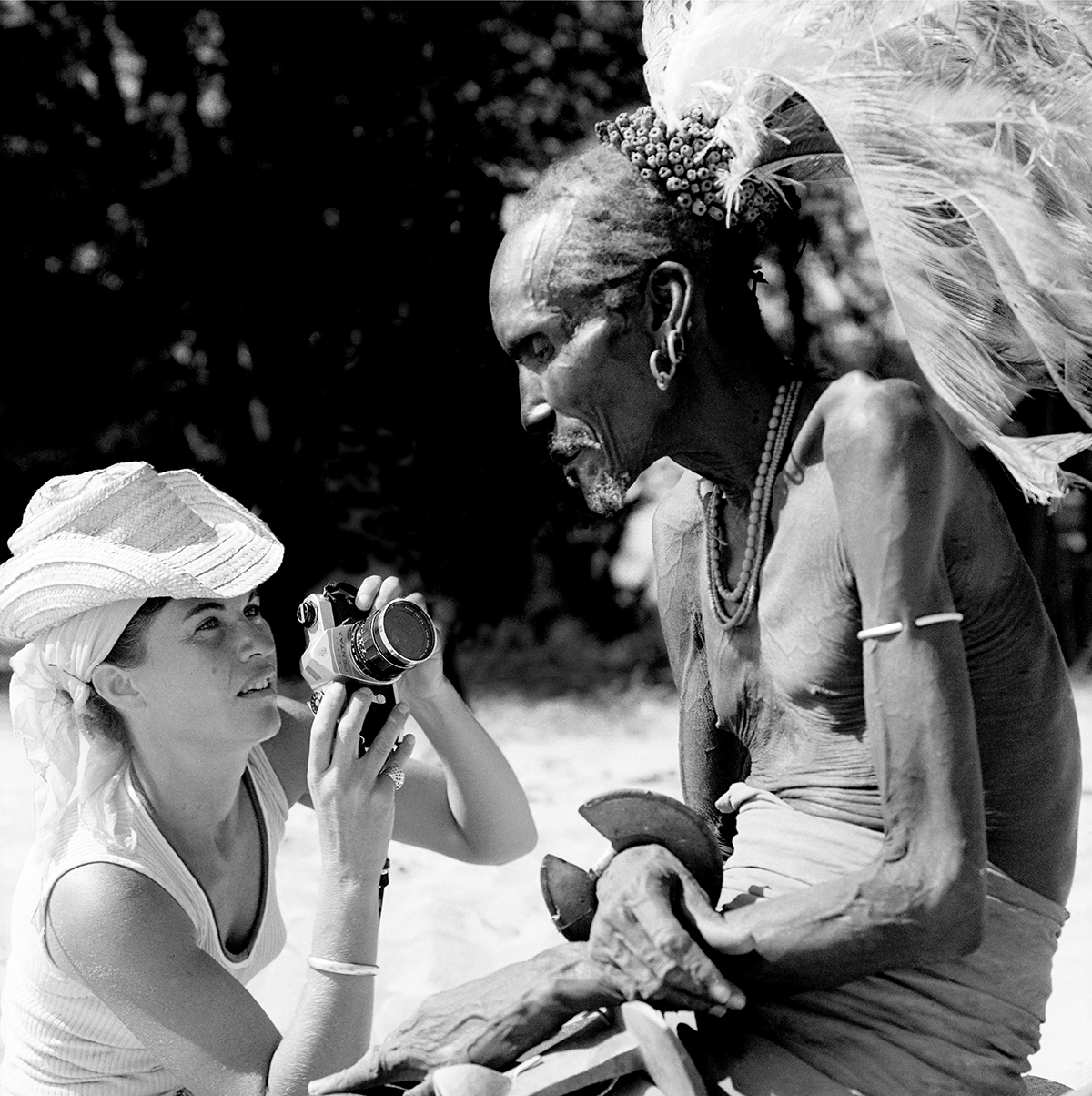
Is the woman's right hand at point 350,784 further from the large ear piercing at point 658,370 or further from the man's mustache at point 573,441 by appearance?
the large ear piercing at point 658,370

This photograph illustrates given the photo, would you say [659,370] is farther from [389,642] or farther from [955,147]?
[389,642]

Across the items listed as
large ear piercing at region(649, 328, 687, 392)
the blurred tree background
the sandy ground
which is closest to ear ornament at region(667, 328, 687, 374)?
large ear piercing at region(649, 328, 687, 392)

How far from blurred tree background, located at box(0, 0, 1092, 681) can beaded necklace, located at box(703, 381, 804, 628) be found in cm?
388

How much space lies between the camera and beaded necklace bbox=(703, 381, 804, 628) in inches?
70.1

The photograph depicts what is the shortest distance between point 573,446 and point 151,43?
4.74 meters

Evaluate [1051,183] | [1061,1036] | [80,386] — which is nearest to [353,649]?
[1051,183]

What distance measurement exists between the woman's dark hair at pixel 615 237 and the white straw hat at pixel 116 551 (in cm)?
95

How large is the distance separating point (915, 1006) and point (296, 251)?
4.70 m

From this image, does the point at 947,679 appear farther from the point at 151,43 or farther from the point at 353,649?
the point at 151,43

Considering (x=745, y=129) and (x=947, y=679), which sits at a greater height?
(x=745, y=129)

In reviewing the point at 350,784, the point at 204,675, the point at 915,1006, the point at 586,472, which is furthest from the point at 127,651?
the point at 915,1006

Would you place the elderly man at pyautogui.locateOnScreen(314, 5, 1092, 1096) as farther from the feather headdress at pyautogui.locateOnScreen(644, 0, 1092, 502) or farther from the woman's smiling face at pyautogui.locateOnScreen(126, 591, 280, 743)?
the woman's smiling face at pyautogui.locateOnScreen(126, 591, 280, 743)

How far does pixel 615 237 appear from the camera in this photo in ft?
5.67

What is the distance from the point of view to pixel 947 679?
5.07 ft
